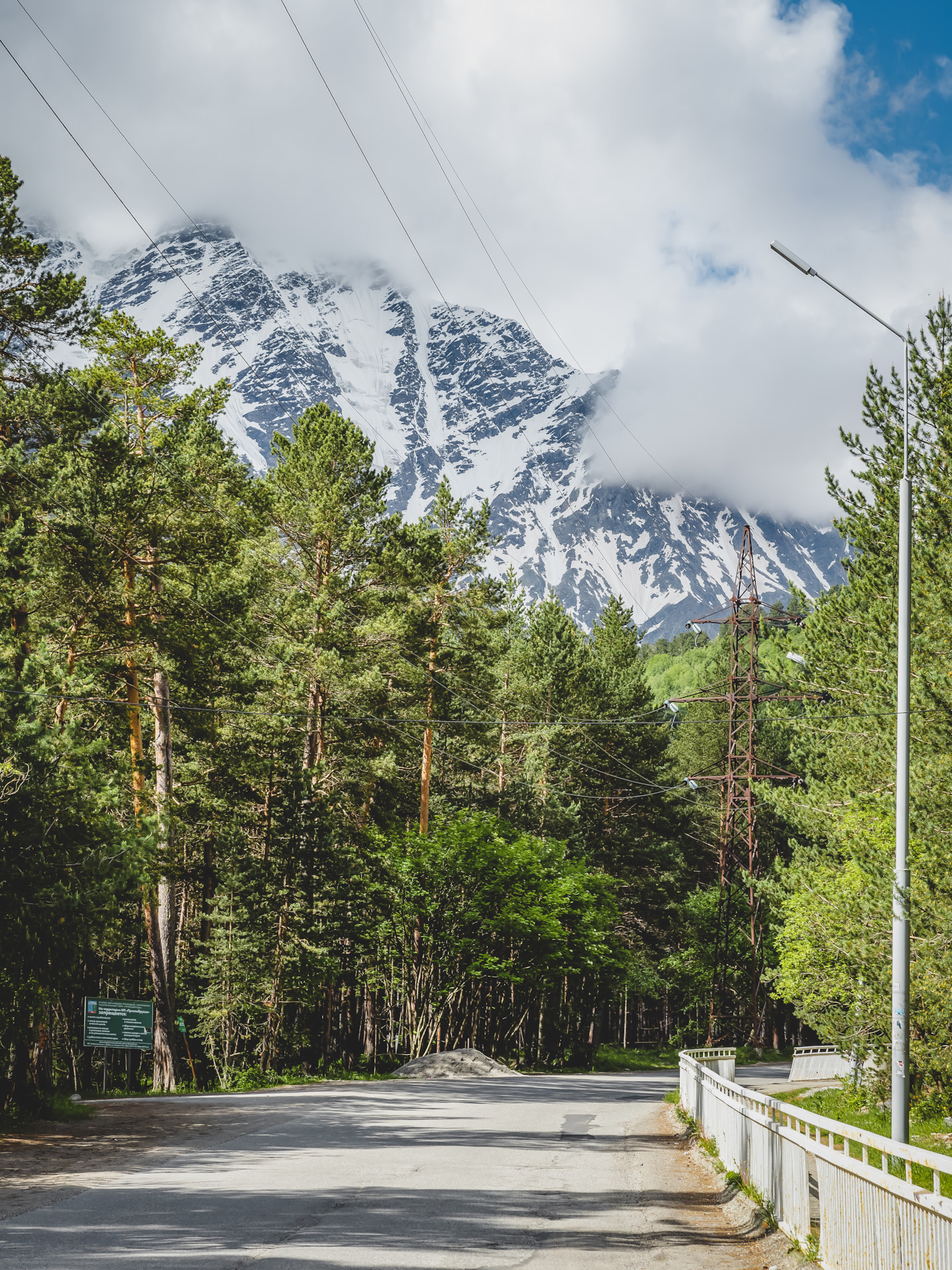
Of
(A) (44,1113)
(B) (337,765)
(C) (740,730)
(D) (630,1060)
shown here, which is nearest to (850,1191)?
(A) (44,1113)

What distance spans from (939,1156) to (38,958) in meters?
11.8

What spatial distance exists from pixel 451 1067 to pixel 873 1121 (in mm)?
13741

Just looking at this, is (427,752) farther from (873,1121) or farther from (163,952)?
(873,1121)

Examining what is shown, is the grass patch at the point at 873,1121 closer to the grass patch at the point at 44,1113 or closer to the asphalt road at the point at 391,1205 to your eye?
the asphalt road at the point at 391,1205

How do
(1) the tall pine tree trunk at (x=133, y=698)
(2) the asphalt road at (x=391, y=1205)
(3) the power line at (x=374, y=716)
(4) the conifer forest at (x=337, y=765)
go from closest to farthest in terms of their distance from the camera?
(2) the asphalt road at (x=391, y=1205), (3) the power line at (x=374, y=716), (4) the conifer forest at (x=337, y=765), (1) the tall pine tree trunk at (x=133, y=698)

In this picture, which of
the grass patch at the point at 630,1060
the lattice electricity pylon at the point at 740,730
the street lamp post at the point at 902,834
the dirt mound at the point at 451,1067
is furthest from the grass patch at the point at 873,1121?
the grass patch at the point at 630,1060

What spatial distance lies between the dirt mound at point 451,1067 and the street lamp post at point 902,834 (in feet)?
61.6

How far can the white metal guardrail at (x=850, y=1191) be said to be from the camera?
206 inches

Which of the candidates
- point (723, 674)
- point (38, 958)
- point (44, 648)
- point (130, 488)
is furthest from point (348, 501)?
point (723, 674)

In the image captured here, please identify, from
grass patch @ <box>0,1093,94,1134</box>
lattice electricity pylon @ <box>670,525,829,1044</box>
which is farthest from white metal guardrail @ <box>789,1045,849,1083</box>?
grass patch @ <box>0,1093,94,1134</box>

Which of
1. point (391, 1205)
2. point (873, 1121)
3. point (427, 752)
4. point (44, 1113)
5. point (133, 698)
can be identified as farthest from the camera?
point (427, 752)

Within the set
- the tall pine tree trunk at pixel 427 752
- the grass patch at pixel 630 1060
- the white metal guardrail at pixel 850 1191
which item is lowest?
the grass patch at pixel 630 1060

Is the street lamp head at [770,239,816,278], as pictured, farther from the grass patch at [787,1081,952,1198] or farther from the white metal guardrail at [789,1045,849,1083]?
the white metal guardrail at [789,1045,849,1083]

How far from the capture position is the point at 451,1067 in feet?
95.6
